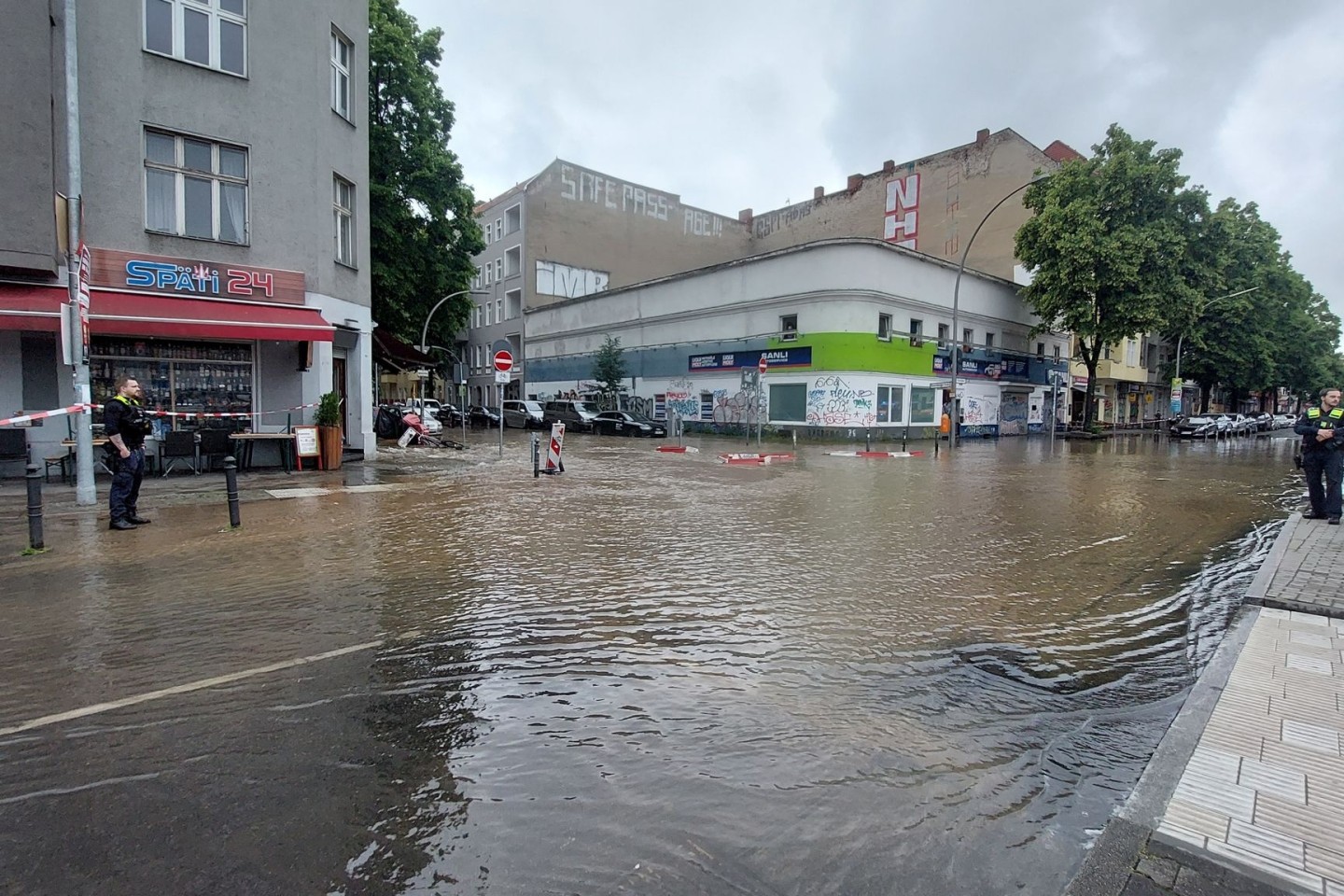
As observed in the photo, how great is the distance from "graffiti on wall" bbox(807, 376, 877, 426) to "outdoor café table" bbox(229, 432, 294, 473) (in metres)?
21.5

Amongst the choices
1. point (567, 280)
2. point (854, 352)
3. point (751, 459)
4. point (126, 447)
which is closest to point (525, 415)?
point (567, 280)

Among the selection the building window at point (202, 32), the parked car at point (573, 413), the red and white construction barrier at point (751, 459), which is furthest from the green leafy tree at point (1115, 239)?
the building window at point (202, 32)

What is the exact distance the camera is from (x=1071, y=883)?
241cm

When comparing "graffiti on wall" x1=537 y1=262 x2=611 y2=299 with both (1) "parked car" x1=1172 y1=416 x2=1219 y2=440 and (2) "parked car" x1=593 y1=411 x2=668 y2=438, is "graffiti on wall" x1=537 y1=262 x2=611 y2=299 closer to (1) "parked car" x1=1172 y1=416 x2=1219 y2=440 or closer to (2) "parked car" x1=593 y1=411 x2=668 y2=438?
(2) "parked car" x1=593 y1=411 x2=668 y2=438

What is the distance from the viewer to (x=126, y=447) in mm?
8688

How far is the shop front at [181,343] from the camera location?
39.9 feet

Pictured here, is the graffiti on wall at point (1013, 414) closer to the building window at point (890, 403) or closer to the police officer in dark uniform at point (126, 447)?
the building window at point (890, 403)

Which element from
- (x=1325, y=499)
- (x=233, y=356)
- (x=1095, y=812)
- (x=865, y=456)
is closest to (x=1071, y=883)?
(x=1095, y=812)

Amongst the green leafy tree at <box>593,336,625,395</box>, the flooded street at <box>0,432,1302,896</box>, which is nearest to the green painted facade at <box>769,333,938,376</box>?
the green leafy tree at <box>593,336,625,395</box>

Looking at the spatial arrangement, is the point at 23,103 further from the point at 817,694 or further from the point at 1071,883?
the point at 1071,883

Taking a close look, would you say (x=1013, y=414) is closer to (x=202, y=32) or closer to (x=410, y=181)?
(x=410, y=181)

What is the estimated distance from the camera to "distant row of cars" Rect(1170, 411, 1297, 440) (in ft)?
125

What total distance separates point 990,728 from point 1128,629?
97.4 inches

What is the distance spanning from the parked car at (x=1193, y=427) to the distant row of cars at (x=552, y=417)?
95.5 ft
